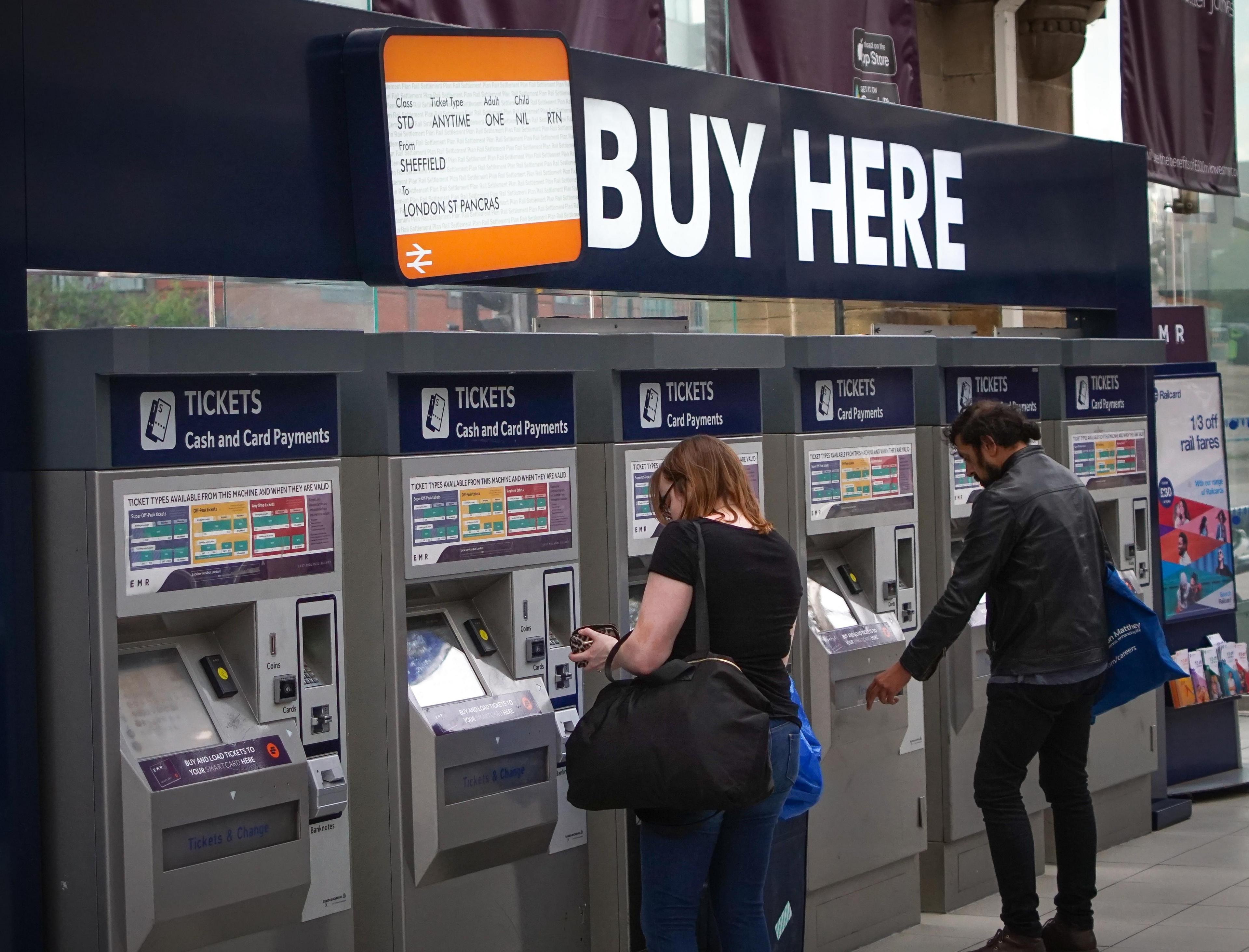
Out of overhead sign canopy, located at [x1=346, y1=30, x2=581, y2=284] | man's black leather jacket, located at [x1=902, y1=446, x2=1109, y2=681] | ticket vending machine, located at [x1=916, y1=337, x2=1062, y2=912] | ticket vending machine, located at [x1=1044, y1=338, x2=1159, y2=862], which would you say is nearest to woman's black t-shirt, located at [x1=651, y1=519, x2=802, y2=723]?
man's black leather jacket, located at [x1=902, y1=446, x2=1109, y2=681]

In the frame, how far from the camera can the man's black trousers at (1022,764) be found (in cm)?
453

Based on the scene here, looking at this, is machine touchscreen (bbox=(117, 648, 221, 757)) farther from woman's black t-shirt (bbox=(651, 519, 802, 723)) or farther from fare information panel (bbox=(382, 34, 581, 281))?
fare information panel (bbox=(382, 34, 581, 281))

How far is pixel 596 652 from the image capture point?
3.41 meters

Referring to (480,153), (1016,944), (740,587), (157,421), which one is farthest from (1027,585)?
(157,421)

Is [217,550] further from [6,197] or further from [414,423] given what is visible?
[6,197]

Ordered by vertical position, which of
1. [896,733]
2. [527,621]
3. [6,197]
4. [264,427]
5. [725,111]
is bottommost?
[896,733]

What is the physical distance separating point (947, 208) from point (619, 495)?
264 centimetres

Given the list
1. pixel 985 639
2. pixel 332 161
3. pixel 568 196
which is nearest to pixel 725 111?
pixel 568 196

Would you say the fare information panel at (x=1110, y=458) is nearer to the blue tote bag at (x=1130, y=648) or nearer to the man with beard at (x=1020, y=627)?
the blue tote bag at (x=1130, y=648)

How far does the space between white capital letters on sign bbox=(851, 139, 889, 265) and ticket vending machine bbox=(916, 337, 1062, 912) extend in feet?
1.79

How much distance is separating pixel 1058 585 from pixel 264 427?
2294 millimetres

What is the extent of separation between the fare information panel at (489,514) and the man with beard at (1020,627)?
1158mm

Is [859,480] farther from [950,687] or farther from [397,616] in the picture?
[397,616]

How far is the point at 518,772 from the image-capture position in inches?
154
